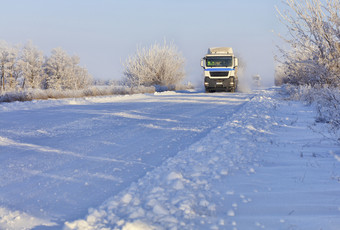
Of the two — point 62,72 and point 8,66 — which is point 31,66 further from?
point 62,72

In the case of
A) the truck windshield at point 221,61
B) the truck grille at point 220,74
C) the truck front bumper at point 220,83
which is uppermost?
the truck windshield at point 221,61

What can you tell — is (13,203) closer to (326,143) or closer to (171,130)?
(171,130)

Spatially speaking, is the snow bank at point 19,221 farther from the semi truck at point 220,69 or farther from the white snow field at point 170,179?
the semi truck at point 220,69

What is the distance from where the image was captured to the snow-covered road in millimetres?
2729

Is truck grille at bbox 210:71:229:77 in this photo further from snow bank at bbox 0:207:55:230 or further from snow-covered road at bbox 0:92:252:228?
snow bank at bbox 0:207:55:230

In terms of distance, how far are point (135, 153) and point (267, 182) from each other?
6.87ft

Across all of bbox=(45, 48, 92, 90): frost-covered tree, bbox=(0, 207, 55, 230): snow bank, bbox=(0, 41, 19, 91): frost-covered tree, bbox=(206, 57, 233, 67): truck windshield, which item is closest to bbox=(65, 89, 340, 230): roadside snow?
bbox=(0, 207, 55, 230): snow bank

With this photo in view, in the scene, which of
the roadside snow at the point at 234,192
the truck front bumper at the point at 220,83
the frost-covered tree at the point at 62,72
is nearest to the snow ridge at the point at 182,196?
the roadside snow at the point at 234,192

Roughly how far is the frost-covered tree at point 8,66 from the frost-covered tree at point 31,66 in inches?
39.9

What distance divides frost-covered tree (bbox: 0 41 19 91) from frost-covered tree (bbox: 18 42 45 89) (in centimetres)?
101

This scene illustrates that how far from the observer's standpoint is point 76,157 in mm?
4316

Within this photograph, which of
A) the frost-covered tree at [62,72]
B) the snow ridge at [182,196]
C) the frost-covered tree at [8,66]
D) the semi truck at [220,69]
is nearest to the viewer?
the snow ridge at [182,196]

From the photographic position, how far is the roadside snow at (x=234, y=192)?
7.25ft

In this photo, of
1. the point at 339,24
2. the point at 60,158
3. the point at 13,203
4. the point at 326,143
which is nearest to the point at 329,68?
the point at 339,24
